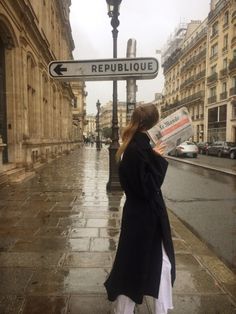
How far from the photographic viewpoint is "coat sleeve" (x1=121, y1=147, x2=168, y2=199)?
2.48 m

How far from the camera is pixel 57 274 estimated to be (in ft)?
12.3

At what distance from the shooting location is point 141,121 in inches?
102

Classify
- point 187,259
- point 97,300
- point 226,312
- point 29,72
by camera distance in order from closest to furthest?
1. point 226,312
2. point 97,300
3. point 187,259
4. point 29,72

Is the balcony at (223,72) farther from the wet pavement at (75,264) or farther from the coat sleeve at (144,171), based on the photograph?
the coat sleeve at (144,171)

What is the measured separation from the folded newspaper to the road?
252 cm

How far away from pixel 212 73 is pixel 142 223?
48562 millimetres

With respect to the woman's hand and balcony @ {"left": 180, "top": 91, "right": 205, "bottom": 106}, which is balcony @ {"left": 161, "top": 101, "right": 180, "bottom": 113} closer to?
balcony @ {"left": 180, "top": 91, "right": 205, "bottom": 106}

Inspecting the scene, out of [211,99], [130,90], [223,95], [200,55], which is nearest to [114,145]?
[130,90]

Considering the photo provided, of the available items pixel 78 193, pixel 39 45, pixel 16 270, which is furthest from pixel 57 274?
pixel 39 45

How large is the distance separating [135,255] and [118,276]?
24 centimetres

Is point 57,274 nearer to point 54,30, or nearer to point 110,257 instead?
point 110,257

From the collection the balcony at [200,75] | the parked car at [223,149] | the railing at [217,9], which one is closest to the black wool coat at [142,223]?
the parked car at [223,149]

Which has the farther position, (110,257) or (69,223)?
(69,223)

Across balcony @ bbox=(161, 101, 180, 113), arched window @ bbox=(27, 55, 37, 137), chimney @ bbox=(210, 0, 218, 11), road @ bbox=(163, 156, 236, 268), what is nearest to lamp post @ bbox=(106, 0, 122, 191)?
road @ bbox=(163, 156, 236, 268)
